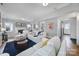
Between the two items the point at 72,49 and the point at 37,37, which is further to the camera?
the point at 37,37

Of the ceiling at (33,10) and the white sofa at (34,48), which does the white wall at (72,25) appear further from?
the white sofa at (34,48)

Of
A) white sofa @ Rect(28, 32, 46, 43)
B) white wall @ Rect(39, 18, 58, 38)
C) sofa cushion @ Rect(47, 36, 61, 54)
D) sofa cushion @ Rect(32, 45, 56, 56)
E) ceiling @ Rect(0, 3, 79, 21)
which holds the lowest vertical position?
sofa cushion @ Rect(32, 45, 56, 56)

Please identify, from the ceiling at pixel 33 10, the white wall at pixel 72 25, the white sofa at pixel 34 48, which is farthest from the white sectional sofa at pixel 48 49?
the ceiling at pixel 33 10

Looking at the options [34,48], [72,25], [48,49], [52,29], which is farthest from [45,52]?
[72,25]

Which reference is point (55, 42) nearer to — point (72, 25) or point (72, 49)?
point (72, 49)

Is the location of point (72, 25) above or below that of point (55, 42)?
above

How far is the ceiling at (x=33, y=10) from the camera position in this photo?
4.48ft

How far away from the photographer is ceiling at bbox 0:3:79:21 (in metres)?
1.37

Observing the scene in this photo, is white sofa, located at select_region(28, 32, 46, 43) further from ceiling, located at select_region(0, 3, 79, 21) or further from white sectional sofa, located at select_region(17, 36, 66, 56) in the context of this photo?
ceiling, located at select_region(0, 3, 79, 21)

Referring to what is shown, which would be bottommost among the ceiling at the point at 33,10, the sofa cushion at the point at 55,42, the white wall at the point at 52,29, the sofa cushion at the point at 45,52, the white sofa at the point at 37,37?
the sofa cushion at the point at 45,52

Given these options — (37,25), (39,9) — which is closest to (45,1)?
(39,9)

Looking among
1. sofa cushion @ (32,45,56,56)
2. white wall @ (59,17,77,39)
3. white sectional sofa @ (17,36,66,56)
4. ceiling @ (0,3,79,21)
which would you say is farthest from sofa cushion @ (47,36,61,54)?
ceiling @ (0,3,79,21)

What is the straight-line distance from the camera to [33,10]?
55.8 inches

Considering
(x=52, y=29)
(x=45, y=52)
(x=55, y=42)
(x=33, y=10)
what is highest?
(x=33, y=10)
